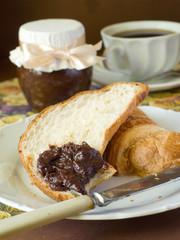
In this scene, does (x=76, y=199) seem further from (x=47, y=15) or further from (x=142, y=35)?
(x=47, y=15)

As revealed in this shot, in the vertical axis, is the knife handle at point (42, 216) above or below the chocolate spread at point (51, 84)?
above

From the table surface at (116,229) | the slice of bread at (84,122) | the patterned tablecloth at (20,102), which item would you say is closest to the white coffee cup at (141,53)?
the patterned tablecloth at (20,102)

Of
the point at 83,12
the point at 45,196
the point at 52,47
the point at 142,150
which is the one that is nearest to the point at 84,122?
the point at 142,150

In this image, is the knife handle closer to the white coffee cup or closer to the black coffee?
the white coffee cup

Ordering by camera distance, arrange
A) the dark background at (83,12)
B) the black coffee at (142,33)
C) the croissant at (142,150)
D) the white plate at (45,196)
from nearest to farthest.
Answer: the white plate at (45,196)
the croissant at (142,150)
the black coffee at (142,33)
the dark background at (83,12)

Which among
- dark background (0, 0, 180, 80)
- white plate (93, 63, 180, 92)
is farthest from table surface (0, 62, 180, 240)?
dark background (0, 0, 180, 80)

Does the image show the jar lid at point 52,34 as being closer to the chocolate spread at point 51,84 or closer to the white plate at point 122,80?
the chocolate spread at point 51,84
